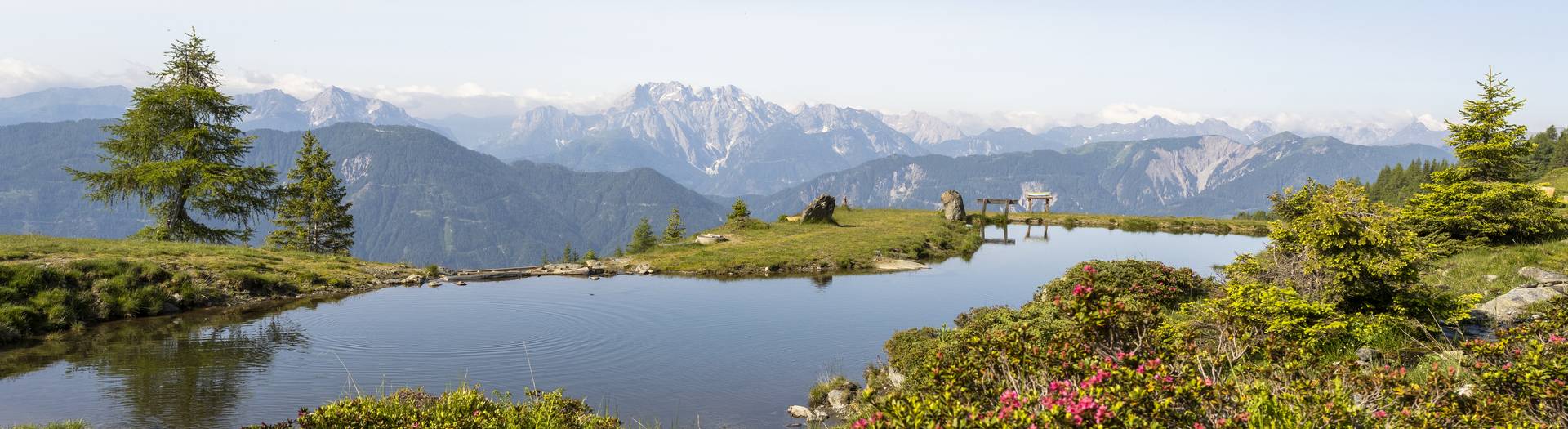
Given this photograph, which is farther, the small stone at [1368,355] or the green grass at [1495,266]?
the green grass at [1495,266]

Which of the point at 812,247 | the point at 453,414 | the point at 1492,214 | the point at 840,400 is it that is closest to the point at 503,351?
the point at 840,400

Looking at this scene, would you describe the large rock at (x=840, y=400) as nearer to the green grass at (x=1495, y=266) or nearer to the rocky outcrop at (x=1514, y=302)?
the rocky outcrop at (x=1514, y=302)

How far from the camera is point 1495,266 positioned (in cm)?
2017

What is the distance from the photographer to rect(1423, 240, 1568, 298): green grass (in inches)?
704

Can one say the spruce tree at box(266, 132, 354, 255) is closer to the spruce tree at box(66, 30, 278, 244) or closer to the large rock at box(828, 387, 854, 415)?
the spruce tree at box(66, 30, 278, 244)

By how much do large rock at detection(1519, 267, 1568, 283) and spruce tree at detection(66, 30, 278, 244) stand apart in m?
53.5

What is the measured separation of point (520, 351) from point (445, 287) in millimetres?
14109

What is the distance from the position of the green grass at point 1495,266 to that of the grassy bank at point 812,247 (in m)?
25.6

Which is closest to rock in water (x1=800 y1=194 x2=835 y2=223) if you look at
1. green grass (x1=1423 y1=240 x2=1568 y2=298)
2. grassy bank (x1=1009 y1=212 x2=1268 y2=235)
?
grassy bank (x1=1009 y1=212 x2=1268 y2=235)

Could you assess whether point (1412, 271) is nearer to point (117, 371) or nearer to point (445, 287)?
point (117, 371)

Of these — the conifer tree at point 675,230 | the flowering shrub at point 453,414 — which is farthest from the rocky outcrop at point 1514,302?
the conifer tree at point 675,230

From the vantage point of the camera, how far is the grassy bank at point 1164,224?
74.7 metres

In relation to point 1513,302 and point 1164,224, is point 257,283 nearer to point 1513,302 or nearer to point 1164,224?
point 1513,302

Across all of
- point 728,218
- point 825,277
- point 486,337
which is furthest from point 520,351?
point 728,218
